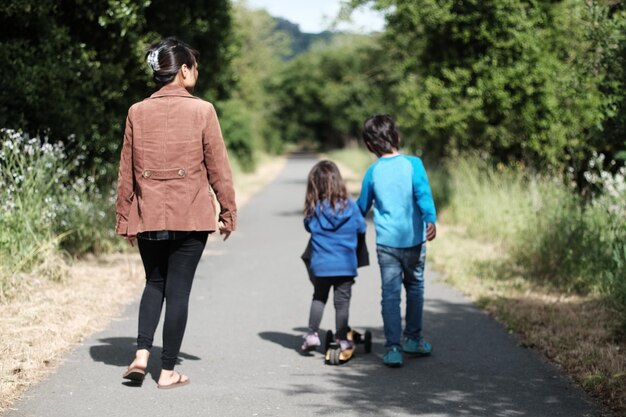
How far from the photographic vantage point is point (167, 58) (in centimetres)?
514

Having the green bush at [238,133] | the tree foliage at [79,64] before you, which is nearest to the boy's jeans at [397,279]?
the tree foliage at [79,64]

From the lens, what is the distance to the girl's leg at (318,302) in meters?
6.29

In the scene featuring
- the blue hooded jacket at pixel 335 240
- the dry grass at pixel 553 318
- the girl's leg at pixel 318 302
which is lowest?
the dry grass at pixel 553 318

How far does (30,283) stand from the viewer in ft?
25.9

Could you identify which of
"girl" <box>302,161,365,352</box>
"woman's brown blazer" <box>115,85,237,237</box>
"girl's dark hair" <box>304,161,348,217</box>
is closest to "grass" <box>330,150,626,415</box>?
"girl" <box>302,161,365,352</box>

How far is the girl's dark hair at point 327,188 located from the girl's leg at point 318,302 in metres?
0.50

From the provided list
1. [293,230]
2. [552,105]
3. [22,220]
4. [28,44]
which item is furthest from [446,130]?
[22,220]

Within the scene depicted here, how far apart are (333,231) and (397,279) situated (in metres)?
0.55

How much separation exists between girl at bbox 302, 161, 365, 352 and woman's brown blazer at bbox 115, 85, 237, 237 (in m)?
1.16

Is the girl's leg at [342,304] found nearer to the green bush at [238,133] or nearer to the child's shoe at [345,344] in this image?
the child's shoe at [345,344]

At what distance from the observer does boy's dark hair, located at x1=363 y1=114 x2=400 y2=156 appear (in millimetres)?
6090

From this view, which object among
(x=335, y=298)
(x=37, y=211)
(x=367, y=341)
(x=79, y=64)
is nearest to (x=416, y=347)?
(x=367, y=341)

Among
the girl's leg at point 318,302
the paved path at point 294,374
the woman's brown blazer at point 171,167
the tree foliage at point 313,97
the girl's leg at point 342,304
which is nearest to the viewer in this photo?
the paved path at point 294,374

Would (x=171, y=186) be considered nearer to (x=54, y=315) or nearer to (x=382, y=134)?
(x=382, y=134)
